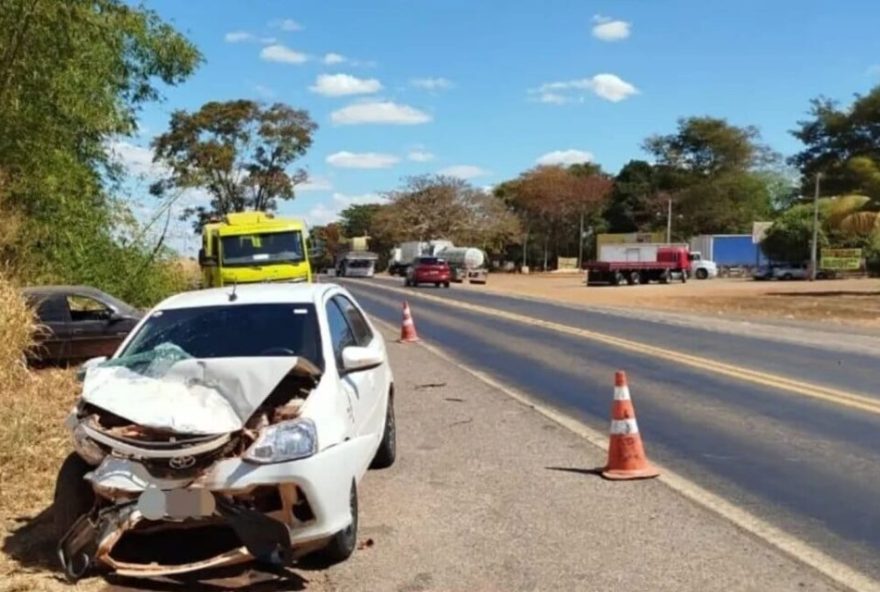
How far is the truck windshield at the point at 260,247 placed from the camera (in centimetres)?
2403

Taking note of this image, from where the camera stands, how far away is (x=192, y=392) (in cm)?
548

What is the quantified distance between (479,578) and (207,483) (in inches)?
60.2

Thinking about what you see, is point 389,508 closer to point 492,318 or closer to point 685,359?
point 685,359

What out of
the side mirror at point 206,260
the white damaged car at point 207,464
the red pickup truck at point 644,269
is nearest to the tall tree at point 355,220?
the red pickup truck at point 644,269

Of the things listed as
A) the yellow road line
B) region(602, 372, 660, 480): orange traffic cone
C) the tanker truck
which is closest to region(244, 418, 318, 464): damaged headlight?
region(602, 372, 660, 480): orange traffic cone

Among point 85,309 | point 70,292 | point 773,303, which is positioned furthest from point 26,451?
point 773,303

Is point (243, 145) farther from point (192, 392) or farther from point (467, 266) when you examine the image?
point (192, 392)

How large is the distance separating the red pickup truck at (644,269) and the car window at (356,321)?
5968 centimetres

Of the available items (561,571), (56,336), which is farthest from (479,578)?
(56,336)

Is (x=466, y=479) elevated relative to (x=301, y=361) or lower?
lower

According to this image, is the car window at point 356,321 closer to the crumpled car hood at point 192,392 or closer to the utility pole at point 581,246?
the crumpled car hood at point 192,392

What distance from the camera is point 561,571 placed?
18.0 ft

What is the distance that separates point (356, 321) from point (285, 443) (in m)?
2.89

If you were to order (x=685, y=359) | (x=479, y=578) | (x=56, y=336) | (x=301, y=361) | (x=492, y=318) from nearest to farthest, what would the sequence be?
(x=479, y=578) → (x=301, y=361) → (x=56, y=336) → (x=685, y=359) → (x=492, y=318)
